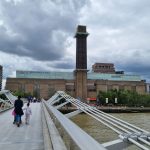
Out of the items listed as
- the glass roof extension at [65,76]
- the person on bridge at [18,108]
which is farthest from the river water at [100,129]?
the glass roof extension at [65,76]

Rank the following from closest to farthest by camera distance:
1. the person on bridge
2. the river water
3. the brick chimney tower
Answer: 1. the person on bridge
2. the river water
3. the brick chimney tower

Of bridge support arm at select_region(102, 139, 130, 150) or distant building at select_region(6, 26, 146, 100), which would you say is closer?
bridge support arm at select_region(102, 139, 130, 150)

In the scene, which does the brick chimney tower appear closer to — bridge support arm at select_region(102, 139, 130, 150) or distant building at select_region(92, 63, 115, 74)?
distant building at select_region(92, 63, 115, 74)

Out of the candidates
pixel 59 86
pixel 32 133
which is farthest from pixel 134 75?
pixel 32 133

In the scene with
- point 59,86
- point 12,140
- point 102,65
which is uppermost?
point 102,65

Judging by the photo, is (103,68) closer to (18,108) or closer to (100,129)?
(100,129)

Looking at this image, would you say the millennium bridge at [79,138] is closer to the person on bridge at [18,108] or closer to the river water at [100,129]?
the person on bridge at [18,108]

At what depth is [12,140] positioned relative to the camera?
1290 cm

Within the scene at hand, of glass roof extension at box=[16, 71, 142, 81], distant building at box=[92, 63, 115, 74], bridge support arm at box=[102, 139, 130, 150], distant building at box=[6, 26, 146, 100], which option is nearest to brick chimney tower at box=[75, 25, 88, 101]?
distant building at box=[6, 26, 146, 100]

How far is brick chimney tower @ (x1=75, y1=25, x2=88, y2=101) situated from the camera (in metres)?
138

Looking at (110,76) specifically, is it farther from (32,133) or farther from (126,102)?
(32,133)

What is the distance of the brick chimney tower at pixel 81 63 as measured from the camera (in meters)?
138

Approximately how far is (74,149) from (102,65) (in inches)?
7385

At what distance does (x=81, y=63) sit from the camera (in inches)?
5463
